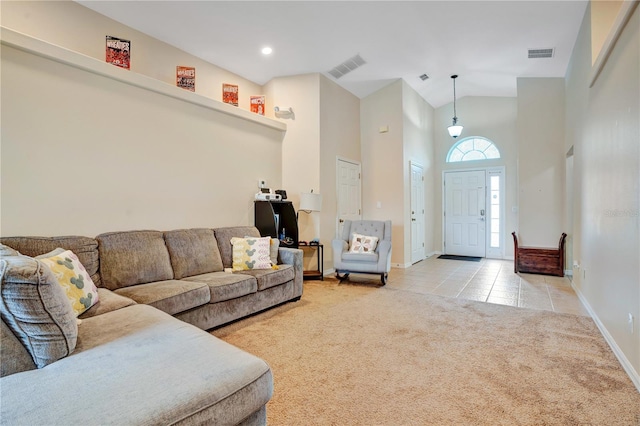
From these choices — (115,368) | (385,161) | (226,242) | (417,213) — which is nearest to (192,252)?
(226,242)

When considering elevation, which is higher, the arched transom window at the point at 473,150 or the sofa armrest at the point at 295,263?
the arched transom window at the point at 473,150

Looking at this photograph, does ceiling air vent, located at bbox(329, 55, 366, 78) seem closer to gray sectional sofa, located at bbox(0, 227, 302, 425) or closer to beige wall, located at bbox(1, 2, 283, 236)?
beige wall, located at bbox(1, 2, 283, 236)

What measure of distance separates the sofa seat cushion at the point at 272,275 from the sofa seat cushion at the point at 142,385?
5.23ft

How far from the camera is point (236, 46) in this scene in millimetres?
4109

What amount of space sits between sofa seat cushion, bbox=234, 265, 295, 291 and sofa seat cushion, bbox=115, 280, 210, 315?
1.98 feet

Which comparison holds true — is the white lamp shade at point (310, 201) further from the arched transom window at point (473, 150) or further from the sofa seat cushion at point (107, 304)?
the arched transom window at point (473, 150)

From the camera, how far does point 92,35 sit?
127 inches

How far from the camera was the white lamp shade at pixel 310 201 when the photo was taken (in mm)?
4629

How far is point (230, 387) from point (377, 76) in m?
5.38

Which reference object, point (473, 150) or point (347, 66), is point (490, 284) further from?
point (347, 66)

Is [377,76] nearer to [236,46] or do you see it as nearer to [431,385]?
[236,46]

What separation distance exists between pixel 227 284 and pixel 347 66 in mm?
3830

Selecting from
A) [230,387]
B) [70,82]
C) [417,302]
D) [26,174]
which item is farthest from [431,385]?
[70,82]

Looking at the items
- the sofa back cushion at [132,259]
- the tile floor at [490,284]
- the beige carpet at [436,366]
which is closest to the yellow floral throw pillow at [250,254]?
the beige carpet at [436,366]
